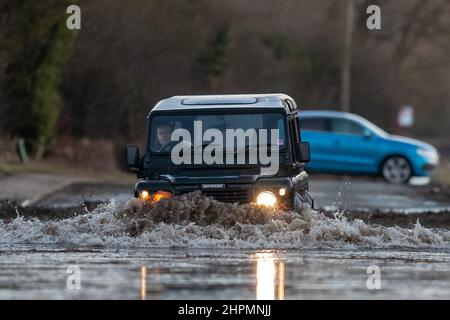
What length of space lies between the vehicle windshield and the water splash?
0.98m

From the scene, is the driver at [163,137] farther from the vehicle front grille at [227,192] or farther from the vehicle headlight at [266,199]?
the vehicle headlight at [266,199]

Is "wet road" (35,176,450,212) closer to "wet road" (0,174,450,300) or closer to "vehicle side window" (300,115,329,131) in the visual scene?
"vehicle side window" (300,115,329,131)

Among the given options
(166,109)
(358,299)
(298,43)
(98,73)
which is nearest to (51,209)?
(166,109)

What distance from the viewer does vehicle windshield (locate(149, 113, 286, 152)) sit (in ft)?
60.1

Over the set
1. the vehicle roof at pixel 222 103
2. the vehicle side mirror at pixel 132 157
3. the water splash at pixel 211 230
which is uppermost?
the vehicle roof at pixel 222 103

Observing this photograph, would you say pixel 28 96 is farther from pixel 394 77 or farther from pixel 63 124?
pixel 394 77

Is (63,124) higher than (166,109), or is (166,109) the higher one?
(166,109)

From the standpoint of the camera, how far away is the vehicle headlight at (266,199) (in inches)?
695

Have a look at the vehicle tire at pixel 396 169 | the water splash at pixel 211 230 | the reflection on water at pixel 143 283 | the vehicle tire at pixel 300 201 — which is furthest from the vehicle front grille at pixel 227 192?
the vehicle tire at pixel 396 169

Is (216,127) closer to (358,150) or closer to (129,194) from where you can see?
(129,194)

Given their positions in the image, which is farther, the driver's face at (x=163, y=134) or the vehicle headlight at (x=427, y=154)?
the vehicle headlight at (x=427, y=154)

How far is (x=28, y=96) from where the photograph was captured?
35688mm

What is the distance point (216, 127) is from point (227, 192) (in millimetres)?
990

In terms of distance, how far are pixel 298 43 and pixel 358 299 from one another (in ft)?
132
